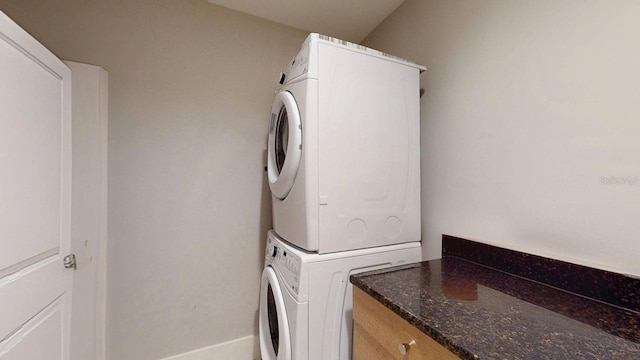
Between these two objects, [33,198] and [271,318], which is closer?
[33,198]

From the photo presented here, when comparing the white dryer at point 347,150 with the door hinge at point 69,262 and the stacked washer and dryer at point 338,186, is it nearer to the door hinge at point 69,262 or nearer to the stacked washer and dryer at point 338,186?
the stacked washer and dryer at point 338,186

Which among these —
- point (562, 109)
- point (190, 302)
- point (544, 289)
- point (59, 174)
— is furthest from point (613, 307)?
point (59, 174)

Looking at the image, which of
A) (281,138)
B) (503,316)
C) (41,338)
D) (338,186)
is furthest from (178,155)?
(503,316)

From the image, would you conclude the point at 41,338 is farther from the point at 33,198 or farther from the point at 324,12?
the point at 324,12

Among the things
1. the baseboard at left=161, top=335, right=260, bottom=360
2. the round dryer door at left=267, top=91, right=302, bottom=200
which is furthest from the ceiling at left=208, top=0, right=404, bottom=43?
the baseboard at left=161, top=335, right=260, bottom=360

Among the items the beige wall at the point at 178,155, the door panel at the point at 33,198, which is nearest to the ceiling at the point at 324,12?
the beige wall at the point at 178,155

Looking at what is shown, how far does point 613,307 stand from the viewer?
0.80 metres

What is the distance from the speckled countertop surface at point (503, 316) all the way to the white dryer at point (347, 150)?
285 millimetres

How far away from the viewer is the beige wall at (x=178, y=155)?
157 centimetres

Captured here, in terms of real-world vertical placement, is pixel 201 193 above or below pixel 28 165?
below

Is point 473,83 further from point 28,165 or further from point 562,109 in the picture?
point 28,165

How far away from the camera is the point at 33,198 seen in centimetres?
102

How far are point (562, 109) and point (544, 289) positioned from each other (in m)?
0.66

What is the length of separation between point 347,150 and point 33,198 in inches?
51.2
